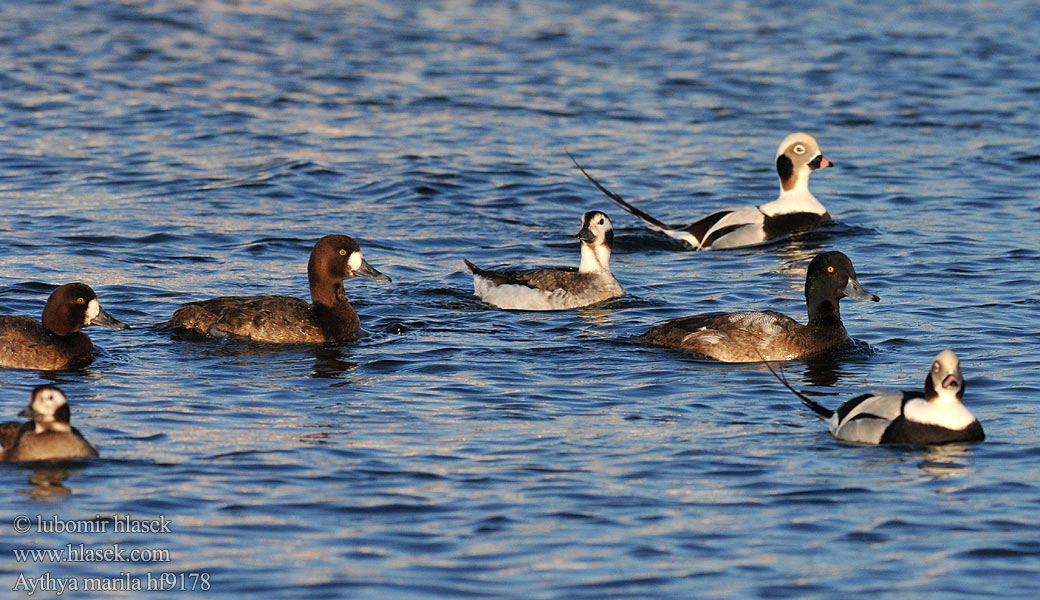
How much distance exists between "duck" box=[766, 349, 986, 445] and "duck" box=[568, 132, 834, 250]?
7175 mm

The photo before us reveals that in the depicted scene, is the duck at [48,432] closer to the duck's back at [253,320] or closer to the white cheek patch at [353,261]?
the duck's back at [253,320]

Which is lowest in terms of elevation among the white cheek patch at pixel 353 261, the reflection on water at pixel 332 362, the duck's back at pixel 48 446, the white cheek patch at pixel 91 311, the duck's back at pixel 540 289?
the reflection on water at pixel 332 362

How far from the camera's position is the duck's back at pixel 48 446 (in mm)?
9102

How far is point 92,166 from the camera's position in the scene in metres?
20.0

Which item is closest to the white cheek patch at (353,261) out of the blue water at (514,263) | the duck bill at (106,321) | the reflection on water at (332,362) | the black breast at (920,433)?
the blue water at (514,263)

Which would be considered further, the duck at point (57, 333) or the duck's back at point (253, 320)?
the duck's back at point (253, 320)

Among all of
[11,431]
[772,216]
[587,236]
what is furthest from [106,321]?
[772,216]

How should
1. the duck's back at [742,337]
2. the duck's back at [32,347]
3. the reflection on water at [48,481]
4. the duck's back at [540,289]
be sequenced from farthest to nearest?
the duck's back at [540,289]
the duck's back at [742,337]
the duck's back at [32,347]
the reflection on water at [48,481]

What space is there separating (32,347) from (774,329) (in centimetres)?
542

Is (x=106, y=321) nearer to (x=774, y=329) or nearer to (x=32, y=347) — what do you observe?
(x=32, y=347)

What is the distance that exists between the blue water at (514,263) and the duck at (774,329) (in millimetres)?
306

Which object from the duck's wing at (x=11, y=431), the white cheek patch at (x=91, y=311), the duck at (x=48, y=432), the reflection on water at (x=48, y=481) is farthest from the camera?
the white cheek patch at (x=91, y=311)

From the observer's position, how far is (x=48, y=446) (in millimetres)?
9109

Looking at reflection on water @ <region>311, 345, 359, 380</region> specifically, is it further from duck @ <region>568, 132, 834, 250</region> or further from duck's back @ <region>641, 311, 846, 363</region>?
duck @ <region>568, 132, 834, 250</region>
